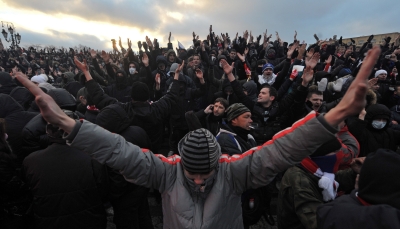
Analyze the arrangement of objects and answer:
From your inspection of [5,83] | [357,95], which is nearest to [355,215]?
[357,95]

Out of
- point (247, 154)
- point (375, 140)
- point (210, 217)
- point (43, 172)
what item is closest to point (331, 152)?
point (247, 154)

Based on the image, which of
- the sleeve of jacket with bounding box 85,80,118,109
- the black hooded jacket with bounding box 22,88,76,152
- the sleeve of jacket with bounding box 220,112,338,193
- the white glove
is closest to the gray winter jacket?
the sleeve of jacket with bounding box 220,112,338,193

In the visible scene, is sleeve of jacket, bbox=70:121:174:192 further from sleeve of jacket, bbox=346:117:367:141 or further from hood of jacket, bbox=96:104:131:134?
sleeve of jacket, bbox=346:117:367:141

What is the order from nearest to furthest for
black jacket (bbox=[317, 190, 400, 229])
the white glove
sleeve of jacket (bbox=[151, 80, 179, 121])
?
black jacket (bbox=[317, 190, 400, 229])
the white glove
sleeve of jacket (bbox=[151, 80, 179, 121])

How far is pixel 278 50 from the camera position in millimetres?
11109

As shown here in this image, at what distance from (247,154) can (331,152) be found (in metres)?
1.01

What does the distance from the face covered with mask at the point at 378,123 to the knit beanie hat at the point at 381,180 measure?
271 centimetres

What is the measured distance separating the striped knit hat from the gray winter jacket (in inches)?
6.6

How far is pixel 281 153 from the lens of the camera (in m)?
1.34

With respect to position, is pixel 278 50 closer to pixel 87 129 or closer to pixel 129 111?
pixel 129 111

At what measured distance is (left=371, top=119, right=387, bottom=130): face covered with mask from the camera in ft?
11.1

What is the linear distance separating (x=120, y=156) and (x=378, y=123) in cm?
385

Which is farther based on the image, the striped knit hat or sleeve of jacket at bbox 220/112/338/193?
the striped knit hat

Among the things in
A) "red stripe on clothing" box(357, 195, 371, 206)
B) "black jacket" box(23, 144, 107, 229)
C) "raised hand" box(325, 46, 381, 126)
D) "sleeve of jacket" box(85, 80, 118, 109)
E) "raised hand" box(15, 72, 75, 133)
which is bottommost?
"black jacket" box(23, 144, 107, 229)
